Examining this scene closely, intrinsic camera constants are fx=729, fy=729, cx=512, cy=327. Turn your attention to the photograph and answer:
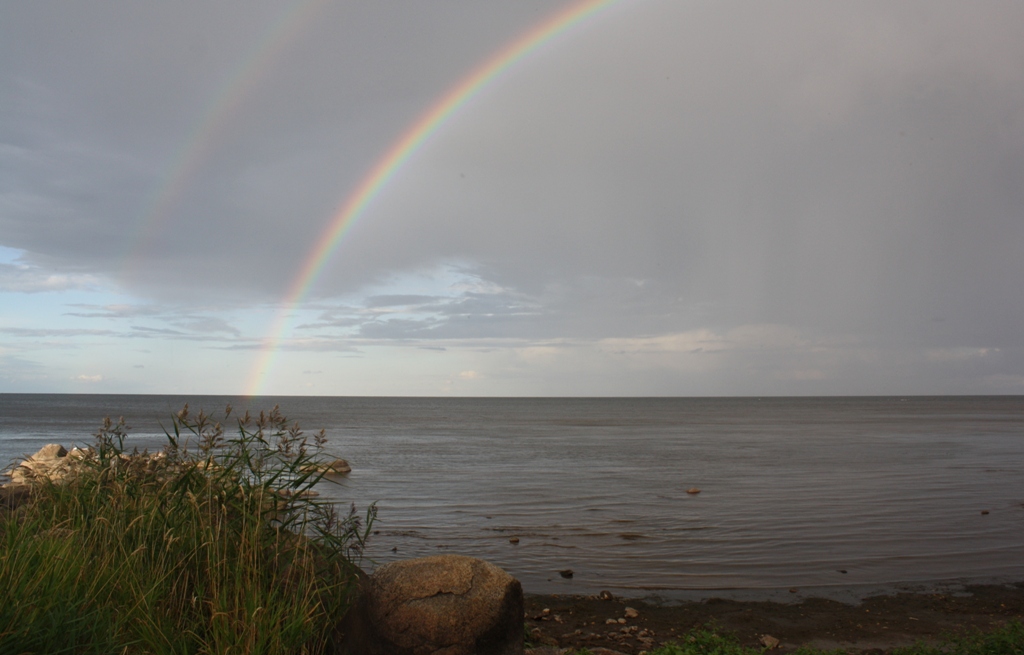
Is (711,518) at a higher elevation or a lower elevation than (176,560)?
Result: lower

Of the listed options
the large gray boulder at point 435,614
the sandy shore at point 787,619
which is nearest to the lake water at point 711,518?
the sandy shore at point 787,619

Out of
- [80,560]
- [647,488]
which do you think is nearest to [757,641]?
[80,560]

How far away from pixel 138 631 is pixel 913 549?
14119 millimetres

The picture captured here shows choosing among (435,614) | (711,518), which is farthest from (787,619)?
(711,518)

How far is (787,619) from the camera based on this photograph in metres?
9.77

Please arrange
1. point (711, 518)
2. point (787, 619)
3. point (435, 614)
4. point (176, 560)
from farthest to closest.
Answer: point (711, 518)
point (787, 619)
point (435, 614)
point (176, 560)

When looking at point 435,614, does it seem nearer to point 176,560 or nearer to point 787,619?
point 176,560

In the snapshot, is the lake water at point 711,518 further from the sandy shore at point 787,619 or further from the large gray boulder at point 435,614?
the large gray boulder at point 435,614

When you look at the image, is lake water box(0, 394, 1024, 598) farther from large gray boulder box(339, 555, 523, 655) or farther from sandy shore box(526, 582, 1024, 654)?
large gray boulder box(339, 555, 523, 655)

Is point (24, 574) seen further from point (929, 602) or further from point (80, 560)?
point (929, 602)

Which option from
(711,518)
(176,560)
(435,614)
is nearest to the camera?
(176,560)

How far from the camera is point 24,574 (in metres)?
4.97

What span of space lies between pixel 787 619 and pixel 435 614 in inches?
223

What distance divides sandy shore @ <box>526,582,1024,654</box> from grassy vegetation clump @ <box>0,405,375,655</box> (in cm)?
345
